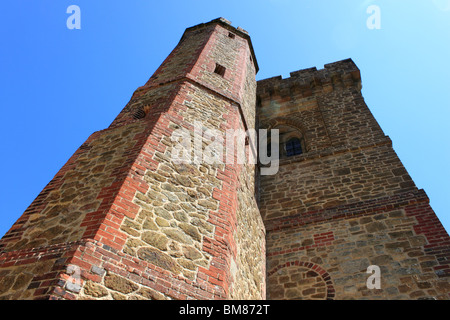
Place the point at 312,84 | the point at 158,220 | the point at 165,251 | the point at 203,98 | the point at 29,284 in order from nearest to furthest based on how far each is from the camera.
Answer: the point at 29,284 < the point at 165,251 < the point at 158,220 < the point at 203,98 < the point at 312,84

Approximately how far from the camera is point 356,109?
1214 centimetres

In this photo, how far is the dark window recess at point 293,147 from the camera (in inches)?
457

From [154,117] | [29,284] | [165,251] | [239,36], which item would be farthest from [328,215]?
[239,36]

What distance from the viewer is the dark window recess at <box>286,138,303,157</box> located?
38.1ft

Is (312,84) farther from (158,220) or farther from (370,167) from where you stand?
(158,220)

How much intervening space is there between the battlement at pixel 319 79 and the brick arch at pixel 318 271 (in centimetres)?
854

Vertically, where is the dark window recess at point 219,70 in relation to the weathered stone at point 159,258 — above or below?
above

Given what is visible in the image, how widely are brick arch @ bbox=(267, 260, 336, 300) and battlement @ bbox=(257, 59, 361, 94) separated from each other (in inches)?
336

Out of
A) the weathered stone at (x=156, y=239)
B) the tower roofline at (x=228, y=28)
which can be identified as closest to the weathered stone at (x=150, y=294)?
the weathered stone at (x=156, y=239)

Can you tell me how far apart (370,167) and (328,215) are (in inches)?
81.0

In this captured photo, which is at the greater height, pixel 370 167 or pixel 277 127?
pixel 277 127

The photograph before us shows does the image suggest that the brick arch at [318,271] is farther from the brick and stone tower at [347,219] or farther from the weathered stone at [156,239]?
the weathered stone at [156,239]

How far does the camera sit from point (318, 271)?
7199mm

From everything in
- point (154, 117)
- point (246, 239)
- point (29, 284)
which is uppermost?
point (154, 117)
